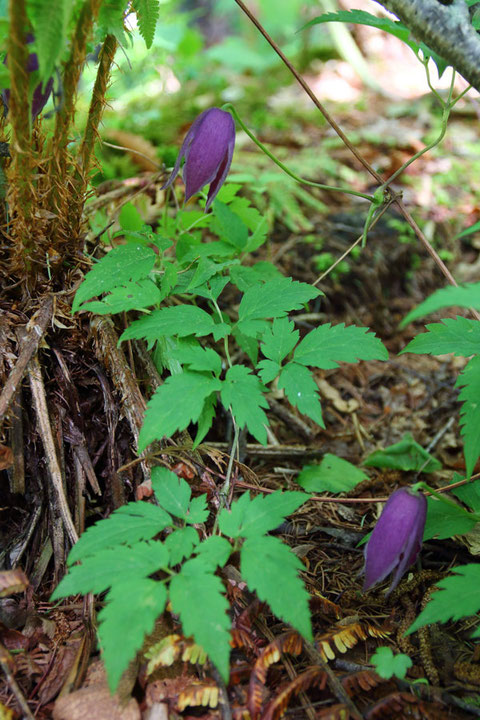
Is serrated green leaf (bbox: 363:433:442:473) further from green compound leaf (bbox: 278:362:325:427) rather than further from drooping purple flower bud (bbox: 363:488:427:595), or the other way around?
green compound leaf (bbox: 278:362:325:427)

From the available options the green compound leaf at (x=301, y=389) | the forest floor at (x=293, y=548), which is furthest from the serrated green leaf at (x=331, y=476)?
the green compound leaf at (x=301, y=389)

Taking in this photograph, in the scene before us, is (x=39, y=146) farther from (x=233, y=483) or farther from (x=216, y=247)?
(x=233, y=483)

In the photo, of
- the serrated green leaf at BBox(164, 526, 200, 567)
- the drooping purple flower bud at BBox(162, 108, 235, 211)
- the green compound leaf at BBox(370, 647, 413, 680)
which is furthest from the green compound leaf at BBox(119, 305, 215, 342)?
the green compound leaf at BBox(370, 647, 413, 680)

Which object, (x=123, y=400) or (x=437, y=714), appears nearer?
(x=437, y=714)

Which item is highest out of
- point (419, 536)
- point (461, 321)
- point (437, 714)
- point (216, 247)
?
point (216, 247)

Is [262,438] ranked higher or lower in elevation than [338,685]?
higher

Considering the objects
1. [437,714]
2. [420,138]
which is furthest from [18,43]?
[420,138]

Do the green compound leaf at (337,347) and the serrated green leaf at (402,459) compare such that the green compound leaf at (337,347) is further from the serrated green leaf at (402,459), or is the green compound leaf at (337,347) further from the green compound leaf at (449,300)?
the serrated green leaf at (402,459)
